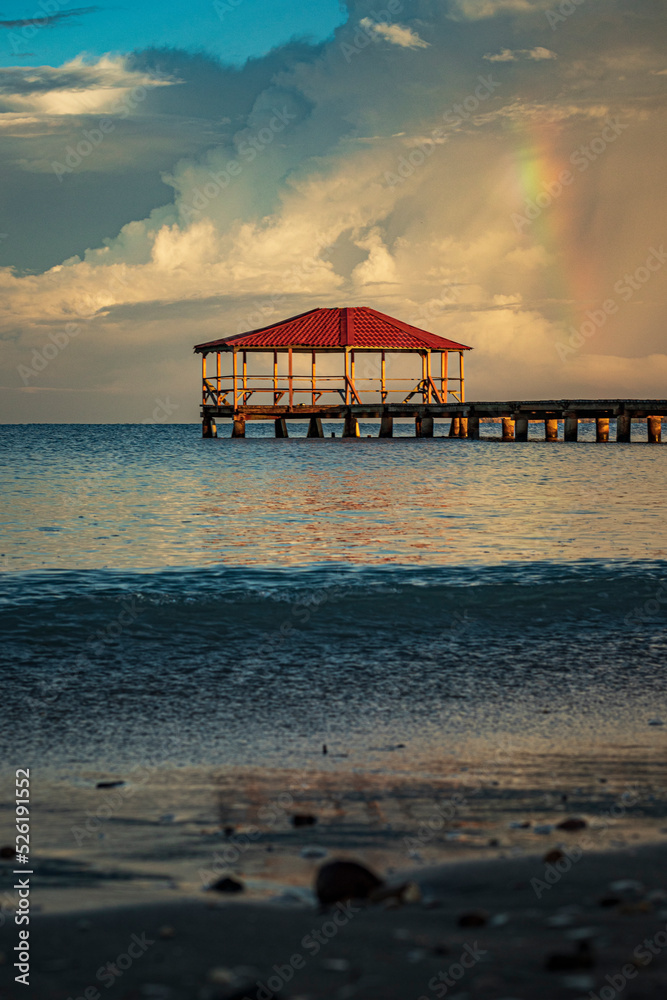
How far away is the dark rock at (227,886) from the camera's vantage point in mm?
3371

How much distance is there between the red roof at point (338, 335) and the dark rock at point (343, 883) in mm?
47443

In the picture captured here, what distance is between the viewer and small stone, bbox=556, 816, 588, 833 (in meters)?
3.92

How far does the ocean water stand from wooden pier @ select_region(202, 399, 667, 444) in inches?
1022

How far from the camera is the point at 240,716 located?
20.1ft

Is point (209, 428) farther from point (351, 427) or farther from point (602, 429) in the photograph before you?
point (602, 429)

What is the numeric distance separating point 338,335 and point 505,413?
10.0 meters

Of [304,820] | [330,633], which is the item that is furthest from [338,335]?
[304,820]

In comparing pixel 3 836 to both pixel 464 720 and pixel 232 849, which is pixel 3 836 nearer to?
pixel 232 849

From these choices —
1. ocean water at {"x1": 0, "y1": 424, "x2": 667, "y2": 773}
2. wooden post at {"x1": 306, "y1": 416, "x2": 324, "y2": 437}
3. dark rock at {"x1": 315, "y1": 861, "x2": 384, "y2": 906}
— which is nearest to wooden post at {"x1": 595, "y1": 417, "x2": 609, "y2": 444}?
wooden post at {"x1": 306, "y1": 416, "x2": 324, "y2": 437}

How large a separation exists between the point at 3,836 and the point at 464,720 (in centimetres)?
297

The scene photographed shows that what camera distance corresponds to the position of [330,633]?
8.77m

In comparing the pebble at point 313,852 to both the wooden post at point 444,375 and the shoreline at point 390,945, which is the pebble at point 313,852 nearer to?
the shoreline at point 390,945

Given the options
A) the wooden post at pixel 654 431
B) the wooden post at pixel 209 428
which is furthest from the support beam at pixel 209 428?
the wooden post at pixel 654 431

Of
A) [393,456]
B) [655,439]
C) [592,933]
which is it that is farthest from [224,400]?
[592,933]
